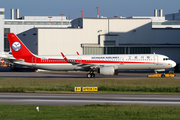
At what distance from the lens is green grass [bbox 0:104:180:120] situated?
15.8 meters

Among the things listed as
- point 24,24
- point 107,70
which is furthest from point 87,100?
point 24,24

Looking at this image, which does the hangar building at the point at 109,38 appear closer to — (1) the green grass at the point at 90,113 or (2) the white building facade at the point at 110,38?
(2) the white building facade at the point at 110,38

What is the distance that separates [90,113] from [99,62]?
1336 inches

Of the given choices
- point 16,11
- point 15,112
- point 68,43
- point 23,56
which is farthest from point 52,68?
point 16,11

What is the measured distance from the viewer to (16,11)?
18662cm

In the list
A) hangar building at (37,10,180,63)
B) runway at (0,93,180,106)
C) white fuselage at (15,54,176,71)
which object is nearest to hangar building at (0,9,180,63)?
hangar building at (37,10,180,63)

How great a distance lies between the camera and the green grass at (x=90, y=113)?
52.0 ft

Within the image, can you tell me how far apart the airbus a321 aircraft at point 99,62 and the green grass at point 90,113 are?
28.6 m

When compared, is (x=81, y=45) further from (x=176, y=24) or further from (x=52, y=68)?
(x=176, y=24)

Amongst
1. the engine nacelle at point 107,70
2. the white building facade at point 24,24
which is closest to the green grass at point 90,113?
the engine nacelle at point 107,70

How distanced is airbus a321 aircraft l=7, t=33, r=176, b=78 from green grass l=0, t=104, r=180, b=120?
2858 cm

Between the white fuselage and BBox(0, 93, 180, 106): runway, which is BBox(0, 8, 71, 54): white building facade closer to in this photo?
the white fuselage

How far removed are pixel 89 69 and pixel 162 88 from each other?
67.2 feet

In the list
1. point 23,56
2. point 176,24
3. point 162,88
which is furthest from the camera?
point 176,24
